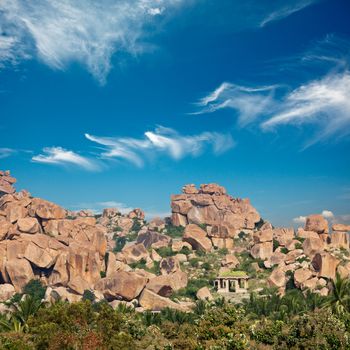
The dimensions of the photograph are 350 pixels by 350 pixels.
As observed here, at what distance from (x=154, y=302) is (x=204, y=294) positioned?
11158mm

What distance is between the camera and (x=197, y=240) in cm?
10900

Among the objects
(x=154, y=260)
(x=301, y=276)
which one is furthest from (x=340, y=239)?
(x=154, y=260)

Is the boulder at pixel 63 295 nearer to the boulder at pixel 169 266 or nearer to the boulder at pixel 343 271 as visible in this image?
the boulder at pixel 169 266

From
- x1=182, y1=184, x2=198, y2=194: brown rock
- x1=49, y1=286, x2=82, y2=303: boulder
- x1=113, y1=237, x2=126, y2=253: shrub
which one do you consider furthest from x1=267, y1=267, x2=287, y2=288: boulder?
x1=182, y1=184, x2=198, y2=194: brown rock

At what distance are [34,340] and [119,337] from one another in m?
6.75

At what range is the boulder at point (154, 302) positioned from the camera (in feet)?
237

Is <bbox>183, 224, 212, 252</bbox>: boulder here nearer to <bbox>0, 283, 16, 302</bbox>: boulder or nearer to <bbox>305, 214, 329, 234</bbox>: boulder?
<bbox>305, 214, 329, 234</bbox>: boulder

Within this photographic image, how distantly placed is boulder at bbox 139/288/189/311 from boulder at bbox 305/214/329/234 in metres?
50.6

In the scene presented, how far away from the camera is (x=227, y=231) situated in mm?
115562

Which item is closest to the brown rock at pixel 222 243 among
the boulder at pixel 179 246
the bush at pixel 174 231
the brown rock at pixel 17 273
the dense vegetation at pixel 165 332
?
the boulder at pixel 179 246

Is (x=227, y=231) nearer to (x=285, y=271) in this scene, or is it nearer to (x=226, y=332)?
→ (x=285, y=271)

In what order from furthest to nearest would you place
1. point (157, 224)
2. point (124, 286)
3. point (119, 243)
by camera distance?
point (157, 224) → point (119, 243) → point (124, 286)

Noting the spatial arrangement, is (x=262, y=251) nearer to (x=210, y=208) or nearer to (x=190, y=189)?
(x=210, y=208)

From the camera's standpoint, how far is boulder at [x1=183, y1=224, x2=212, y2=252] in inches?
4291
